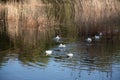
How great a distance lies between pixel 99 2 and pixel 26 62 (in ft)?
26.0

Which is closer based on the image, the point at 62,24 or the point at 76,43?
the point at 76,43

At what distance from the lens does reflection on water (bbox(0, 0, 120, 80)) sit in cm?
1040

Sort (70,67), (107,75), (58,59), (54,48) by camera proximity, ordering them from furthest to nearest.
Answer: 1. (54,48)
2. (58,59)
3. (70,67)
4. (107,75)

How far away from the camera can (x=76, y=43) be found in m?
15.0

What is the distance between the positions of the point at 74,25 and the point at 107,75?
9.81 m

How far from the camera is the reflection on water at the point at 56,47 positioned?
10398mm

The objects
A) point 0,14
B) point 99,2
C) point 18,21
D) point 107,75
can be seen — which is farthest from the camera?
point 0,14

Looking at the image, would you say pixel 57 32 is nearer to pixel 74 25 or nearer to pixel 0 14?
pixel 74 25

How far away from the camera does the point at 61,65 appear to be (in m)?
11.3

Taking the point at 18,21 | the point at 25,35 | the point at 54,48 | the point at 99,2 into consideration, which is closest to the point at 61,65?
the point at 54,48

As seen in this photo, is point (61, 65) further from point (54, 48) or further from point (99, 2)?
point (99, 2)

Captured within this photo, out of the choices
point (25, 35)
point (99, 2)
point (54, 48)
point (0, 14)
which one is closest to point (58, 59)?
point (54, 48)

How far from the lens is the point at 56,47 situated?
13953 millimetres

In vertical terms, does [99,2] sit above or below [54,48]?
above
